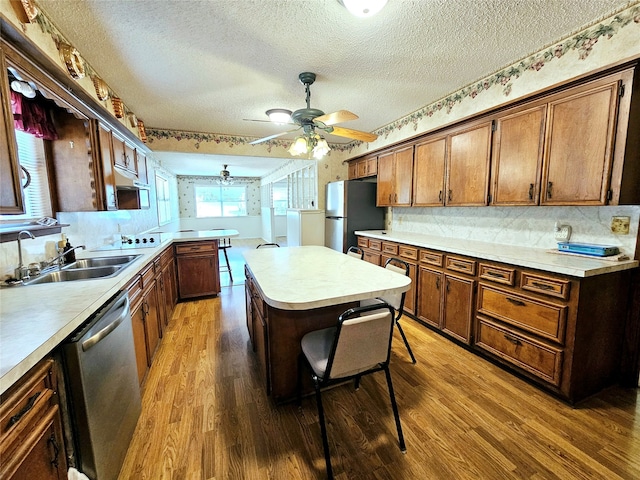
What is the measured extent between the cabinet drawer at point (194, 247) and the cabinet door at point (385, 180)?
246cm

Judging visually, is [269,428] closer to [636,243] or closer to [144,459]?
[144,459]

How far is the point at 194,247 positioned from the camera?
3600 millimetres

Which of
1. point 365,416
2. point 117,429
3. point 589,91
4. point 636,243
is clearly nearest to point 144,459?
point 117,429

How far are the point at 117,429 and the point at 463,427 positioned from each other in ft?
6.01

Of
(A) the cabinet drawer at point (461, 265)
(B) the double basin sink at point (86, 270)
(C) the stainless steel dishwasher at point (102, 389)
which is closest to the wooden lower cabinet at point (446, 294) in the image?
(A) the cabinet drawer at point (461, 265)

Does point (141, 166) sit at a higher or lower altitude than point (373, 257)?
higher

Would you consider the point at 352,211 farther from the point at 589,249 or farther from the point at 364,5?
the point at 364,5

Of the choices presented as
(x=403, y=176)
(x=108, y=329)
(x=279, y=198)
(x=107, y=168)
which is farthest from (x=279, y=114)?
(x=279, y=198)

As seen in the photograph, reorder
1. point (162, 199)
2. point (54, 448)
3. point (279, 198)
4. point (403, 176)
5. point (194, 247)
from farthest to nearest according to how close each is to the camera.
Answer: point (279, 198) → point (162, 199) → point (194, 247) → point (403, 176) → point (54, 448)

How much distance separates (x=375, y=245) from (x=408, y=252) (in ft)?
2.26

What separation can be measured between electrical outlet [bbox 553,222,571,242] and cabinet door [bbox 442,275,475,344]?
732 millimetres

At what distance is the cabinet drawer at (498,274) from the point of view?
2000 millimetres

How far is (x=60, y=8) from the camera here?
1587 millimetres

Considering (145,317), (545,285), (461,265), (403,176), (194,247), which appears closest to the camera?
(545,285)
